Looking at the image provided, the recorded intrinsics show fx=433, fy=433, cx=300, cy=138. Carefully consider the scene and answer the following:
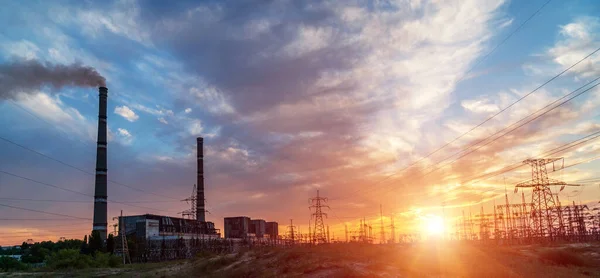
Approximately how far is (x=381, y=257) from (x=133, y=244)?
205ft

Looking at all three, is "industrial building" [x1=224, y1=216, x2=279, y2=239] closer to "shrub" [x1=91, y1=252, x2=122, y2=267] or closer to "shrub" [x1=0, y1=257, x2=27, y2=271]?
"shrub" [x1=91, y1=252, x2=122, y2=267]

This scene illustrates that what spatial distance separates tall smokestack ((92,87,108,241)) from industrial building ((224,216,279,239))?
51011 millimetres

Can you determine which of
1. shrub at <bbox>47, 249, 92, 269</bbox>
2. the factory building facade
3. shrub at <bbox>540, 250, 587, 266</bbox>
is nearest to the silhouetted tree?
the factory building facade

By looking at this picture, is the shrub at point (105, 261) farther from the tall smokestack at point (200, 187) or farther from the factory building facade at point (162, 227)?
the tall smokestack at point (200, 187)

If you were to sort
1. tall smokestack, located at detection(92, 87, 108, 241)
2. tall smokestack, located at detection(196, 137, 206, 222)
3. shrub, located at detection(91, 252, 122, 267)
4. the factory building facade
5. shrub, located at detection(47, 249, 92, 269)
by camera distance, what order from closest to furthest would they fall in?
shrub, located at detection(47, 249, 92, 269)
shrub, located at detection(91, 252, 122, 267)
tall smokestack, located at detection(92, 87, 108, 241)
the factory building facade
tall smokestack, located at detection(196, 137, 206, 222)

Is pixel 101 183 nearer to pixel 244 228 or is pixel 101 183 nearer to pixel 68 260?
pixel 68 260

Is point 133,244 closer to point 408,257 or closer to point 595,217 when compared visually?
point 408,257

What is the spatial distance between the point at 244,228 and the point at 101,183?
57186 mm

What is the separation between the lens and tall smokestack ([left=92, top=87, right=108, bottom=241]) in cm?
8706

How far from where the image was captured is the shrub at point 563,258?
1762 inches

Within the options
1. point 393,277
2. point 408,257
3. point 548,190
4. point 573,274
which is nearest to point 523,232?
point 548,190

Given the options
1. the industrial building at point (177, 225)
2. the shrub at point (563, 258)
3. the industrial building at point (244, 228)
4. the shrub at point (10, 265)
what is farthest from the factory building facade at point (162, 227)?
the shrub at point (563, 258)

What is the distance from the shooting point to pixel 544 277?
3117cm

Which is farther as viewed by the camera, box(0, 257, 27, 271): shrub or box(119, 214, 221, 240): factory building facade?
box(119, 214, 221, 240): factory building facade
